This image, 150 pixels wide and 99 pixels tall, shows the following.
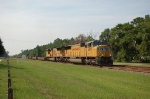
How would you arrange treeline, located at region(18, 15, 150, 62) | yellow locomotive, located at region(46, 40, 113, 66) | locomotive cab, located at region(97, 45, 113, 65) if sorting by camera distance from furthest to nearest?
treeline, located at region(18, 15, 150, 62), yellow locomotive, located at region(46, 40, 113, 66), locomotive cab, located at region(97, 45, 113, 65)

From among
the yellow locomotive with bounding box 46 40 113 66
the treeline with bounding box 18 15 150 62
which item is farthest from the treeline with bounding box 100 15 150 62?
the yellow locomotive with bounding box 46 40 113 66

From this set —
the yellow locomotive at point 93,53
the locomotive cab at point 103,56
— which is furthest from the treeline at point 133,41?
the locomotive cab at point 103,56

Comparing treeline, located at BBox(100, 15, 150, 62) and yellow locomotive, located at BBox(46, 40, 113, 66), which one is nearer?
yellow locomotive, located at BBox(46, 40, 113, 66)

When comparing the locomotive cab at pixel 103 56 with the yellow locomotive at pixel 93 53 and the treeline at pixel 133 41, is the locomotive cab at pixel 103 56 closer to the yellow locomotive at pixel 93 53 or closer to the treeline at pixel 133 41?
the yellow locomotive at pixel 93 53

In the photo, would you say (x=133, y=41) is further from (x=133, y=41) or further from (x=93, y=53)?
(x=93, y=53)

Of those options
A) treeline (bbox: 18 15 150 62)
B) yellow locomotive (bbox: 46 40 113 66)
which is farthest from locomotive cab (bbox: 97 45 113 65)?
treeline (bbox: 18 15 150 62)

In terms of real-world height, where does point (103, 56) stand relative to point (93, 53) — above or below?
below

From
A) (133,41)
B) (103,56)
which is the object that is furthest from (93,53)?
(133,41)

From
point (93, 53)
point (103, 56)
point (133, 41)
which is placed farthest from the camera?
point (133, 41)

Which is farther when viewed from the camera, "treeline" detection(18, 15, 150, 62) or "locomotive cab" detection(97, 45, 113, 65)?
"treeline" detection(18, 15, 150, 62)

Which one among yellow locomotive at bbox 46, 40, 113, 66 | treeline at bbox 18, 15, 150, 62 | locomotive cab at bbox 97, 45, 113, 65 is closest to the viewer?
locomotive cab at bbox 97, 45, 113, 65

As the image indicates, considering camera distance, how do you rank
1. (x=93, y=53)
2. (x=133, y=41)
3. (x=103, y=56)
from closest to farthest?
1. (x=103, y=56)
2. (x=93, y=53)
3. (x=133, y=41)

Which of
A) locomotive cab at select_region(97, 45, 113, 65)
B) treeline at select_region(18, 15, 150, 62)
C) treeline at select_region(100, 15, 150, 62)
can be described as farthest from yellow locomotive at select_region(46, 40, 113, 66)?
treeline at select_region(100, 15, 150, 62)

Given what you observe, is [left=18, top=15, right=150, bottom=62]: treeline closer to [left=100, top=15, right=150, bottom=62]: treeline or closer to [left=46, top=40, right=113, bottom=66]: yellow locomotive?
[left=100, top=15, right=150, bottom=62]: treeline
